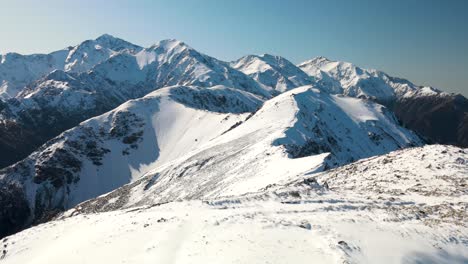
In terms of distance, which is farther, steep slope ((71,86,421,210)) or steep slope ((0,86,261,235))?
steep slope ((0,86,261,235))

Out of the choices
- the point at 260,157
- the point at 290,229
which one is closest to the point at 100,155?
the point at 260,157

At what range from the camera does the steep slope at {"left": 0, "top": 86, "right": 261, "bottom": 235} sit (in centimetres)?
13250

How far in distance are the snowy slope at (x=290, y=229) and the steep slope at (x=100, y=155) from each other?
97947mm

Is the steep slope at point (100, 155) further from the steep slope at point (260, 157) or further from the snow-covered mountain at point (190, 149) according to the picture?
the steep slope at point (260, 157)

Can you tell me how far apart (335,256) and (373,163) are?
27476 mm

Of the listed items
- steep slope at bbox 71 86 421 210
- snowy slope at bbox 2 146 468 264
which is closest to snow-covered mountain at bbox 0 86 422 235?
steep slope at bbox 71 86 421 210

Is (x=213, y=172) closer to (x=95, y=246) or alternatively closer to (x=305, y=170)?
(x=305, y=170)

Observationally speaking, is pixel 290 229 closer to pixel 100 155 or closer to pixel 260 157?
pixel 260 157

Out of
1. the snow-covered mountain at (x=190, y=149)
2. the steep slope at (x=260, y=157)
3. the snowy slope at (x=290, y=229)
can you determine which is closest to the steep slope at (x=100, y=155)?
the snow-covered mountain at (x=190, y=149)

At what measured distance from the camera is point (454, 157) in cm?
3997

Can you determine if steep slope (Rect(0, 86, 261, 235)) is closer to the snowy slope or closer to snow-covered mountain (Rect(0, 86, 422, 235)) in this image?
snow-covered mountain (Rect(0, 86, 422, 235))

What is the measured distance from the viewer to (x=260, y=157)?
72.6 m

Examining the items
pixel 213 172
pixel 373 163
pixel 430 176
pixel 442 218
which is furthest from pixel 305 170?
pixel 213 172

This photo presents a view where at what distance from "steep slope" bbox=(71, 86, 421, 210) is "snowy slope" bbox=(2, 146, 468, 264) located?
1703cm
